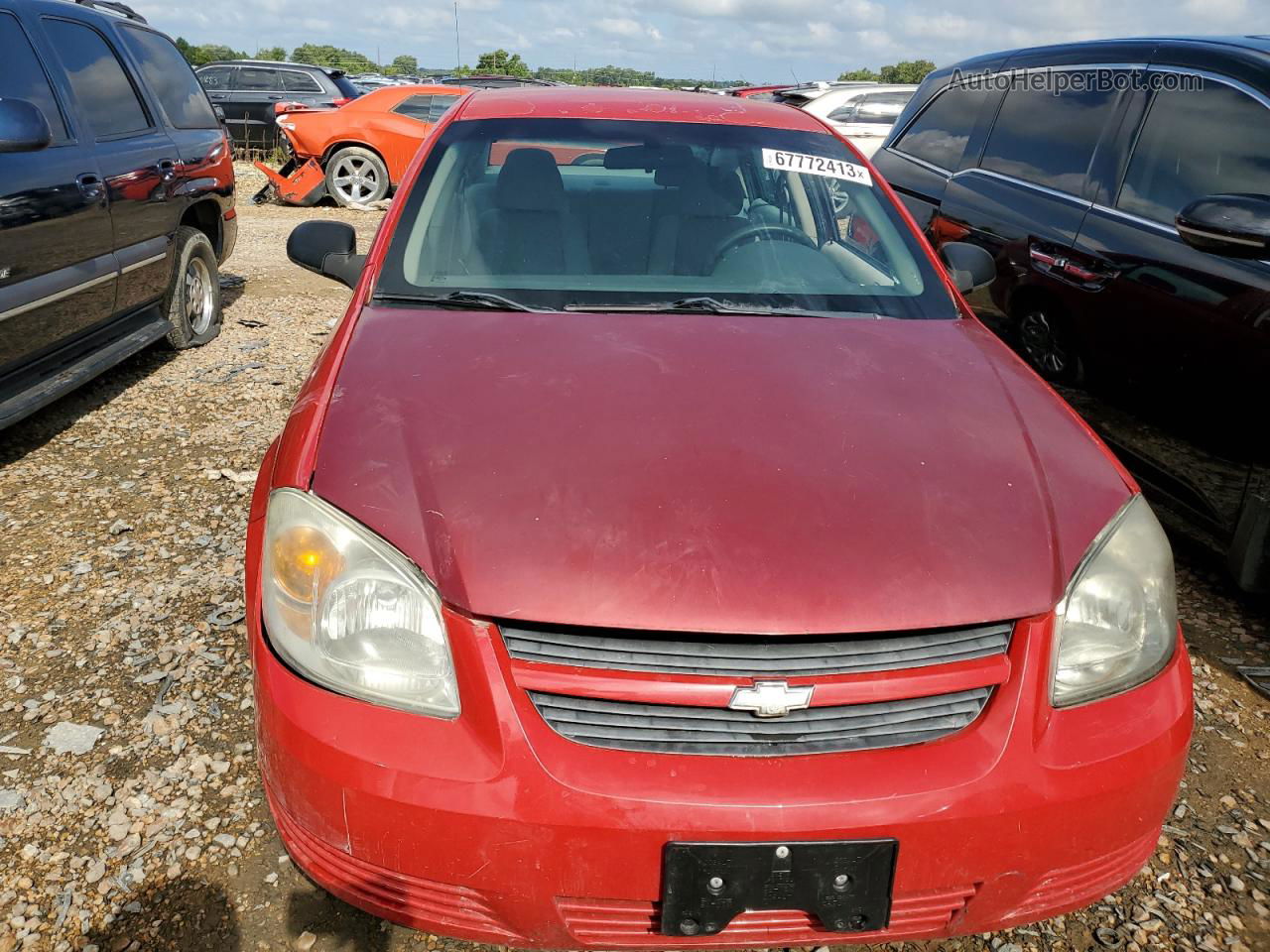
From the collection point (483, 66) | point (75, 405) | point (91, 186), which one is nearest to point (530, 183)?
point (91, 186)

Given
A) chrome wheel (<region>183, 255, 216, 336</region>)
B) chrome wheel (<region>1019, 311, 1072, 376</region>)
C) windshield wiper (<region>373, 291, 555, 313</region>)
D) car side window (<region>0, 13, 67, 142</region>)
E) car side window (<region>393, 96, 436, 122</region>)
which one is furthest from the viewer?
car side window (<region>393, 96, 436, 122</region>)

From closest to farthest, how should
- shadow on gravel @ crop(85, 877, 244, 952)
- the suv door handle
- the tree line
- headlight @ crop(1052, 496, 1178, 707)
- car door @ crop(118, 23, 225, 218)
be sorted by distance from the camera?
headlight @ crop(1052, 496, 1178, 707) → shadow on gravel @ crop(85, 877, 244, 952) → the suv door handle → car door @ crop(118, 23, 225, 218) → the tree line

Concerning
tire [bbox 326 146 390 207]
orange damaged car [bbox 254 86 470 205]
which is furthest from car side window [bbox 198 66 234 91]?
tire [bbox 326 146 390 207]

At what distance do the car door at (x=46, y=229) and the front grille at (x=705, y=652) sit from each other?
3.14 m

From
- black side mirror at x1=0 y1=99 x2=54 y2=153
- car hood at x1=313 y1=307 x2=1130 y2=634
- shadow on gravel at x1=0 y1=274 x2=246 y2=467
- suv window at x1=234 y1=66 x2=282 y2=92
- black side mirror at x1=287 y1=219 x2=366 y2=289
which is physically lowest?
shadow on gravel at x1=0 y1=274 x2=246 y2=467

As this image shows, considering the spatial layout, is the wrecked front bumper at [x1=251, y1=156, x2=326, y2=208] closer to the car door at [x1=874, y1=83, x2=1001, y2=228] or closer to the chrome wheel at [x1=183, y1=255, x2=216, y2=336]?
the chrome wheel at [x1=183, y1=255, x2=216, y2=336]

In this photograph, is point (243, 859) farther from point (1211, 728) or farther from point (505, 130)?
point (1211, 728)

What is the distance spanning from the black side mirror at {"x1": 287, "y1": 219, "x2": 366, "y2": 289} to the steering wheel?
1136mm

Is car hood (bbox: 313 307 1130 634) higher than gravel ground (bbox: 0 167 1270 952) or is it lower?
higher

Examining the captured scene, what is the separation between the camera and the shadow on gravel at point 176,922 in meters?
1.79

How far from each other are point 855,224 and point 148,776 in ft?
7.78

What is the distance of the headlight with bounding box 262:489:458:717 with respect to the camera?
147cm

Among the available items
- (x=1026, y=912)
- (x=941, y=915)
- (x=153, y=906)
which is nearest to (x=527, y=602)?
(x=941, y=915)

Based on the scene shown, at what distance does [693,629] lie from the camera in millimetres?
1419
